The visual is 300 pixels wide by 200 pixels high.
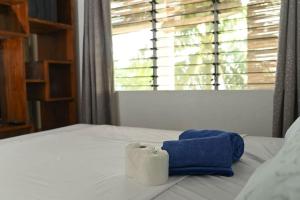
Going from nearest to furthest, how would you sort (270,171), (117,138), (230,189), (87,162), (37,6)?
(270,171)
(230,189)
(87,162)
(117,138)
(37,6)

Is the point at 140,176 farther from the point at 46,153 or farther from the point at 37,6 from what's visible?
the point at 37,6

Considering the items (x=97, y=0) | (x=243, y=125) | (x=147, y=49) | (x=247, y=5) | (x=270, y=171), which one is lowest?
(x=243, y=125)

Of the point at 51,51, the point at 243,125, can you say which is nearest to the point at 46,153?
the point at 243,125

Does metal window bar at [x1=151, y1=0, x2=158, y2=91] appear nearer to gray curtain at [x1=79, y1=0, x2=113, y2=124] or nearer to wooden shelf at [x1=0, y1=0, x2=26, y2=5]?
gray curtain at [x1=79, y1=0, x2=113, y2=124]

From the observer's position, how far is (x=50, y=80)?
287 centimetres

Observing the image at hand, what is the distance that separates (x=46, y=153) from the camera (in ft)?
4.21

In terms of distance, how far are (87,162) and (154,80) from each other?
1.63 metres

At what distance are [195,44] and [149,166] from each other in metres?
1.75

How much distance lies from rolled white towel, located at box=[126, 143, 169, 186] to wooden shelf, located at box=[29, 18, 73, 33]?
2000 millimetres

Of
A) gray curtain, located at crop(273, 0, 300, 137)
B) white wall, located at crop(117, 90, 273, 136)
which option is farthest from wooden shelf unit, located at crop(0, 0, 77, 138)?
gray curtain, located at crop(273, 0, 300, 137)

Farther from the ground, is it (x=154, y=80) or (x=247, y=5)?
(x=247, y=5)

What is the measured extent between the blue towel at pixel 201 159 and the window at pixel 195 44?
1413mm

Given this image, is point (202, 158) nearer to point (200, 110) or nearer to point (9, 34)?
point (200, 110)

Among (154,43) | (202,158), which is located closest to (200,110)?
(154,43)
